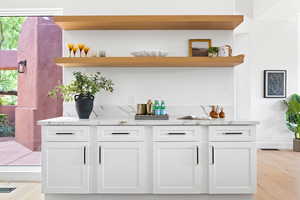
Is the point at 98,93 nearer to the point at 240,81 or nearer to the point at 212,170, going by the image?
the point at 212,170

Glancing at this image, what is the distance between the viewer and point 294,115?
7.08 metres

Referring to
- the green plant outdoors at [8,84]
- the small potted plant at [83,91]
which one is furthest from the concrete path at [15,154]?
the small potted plant at [83,91]

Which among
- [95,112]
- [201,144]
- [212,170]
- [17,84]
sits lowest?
[212,170]

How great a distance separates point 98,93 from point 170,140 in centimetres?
116

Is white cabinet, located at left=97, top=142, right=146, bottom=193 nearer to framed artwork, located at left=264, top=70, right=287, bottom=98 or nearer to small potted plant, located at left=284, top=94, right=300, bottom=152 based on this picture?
small potted plant, located at left=284, top=94, right=300, bottom=152

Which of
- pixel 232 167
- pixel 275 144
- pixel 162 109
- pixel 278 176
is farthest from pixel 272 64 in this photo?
pixel 232 167

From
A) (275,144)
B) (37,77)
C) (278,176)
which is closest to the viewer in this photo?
(37,77)

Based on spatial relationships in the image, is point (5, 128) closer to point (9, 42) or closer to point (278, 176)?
point (9, 42)

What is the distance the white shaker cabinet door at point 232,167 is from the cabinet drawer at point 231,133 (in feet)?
0.16

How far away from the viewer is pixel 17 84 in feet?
14.6

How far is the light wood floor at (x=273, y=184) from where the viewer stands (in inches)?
143

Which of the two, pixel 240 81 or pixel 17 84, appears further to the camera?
pixel 240 81

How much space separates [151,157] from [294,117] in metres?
4.77

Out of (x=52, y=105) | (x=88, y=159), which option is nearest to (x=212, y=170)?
(x=88, y=159)
